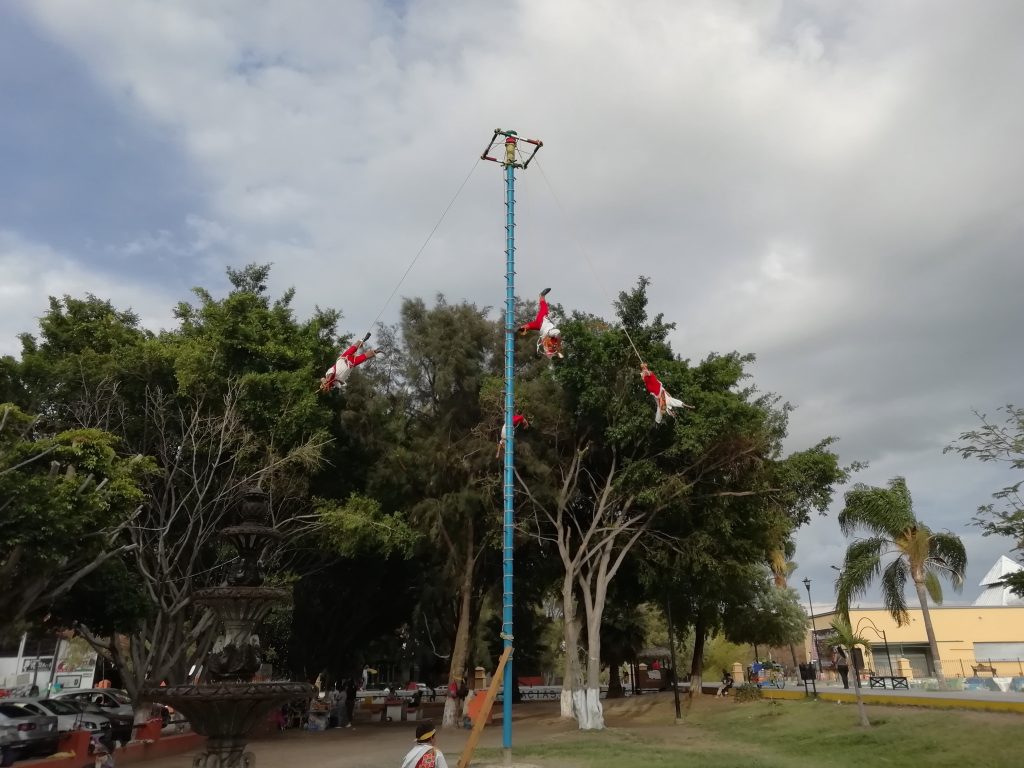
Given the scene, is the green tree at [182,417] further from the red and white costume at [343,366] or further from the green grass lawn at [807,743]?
the green grass lawn at [807,743]

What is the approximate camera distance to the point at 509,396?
61.5 feet

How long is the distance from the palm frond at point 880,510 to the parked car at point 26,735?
81.6 ft

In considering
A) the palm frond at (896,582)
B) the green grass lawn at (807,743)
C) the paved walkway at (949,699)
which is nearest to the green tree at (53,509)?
the green grass lawn at (807,743)

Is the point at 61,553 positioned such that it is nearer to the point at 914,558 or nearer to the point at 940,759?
the point at 940,759

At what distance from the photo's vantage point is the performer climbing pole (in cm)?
1702

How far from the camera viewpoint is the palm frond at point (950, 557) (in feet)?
86.2

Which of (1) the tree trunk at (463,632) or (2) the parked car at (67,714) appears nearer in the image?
(2) the parked car at (67,714)

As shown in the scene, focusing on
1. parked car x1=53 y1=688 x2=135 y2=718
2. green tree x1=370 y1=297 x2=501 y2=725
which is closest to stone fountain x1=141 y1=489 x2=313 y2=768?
green tree x1=370 y1=297 x2=501 y2=725

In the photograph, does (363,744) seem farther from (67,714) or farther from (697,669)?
(697,669)

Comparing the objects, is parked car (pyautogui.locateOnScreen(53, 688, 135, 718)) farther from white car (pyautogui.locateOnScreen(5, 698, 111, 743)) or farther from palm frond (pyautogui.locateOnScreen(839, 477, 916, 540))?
palm frond (pyautogui.locateOnScreen(839, 477, 916, 540))

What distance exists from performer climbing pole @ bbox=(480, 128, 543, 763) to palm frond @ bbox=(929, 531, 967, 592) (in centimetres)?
1638

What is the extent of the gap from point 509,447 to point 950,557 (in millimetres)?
18008

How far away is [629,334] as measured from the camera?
25344 millimetres

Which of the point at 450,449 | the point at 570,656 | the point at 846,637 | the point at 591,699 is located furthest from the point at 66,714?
the point at 846,637
